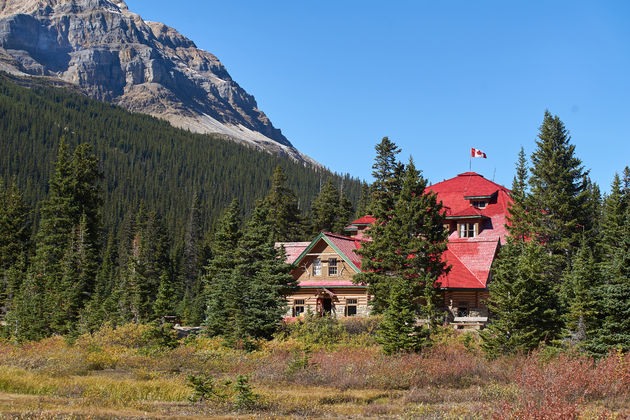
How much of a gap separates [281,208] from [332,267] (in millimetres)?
25503

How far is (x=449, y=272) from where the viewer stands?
3822cm

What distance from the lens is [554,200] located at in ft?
135

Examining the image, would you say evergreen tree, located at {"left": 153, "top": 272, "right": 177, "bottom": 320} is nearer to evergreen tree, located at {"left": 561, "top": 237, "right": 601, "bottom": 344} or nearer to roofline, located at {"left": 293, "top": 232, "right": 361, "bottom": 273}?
roofline, located at {"left": 293, "top": 232, "right": 361, "bottom": 273}

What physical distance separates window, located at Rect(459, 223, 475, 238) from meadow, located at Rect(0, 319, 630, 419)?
19306 mm

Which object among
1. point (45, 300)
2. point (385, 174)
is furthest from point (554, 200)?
point (45, 300)

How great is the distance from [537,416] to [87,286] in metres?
43.6

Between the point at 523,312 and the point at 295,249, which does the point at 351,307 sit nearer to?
the point at 295,249

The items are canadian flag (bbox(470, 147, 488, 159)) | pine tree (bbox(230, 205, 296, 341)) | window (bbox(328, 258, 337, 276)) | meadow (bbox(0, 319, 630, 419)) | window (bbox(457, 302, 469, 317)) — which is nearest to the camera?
meadow (bbox(0, 319, 630, 419))

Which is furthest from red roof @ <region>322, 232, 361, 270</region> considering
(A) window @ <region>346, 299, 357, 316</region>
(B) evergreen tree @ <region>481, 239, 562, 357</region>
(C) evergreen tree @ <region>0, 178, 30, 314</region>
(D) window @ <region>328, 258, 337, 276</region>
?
(C) evergreen tree @ <region>0, 178, 30, 314</region>

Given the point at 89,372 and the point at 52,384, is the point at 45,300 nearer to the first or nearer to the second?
the point at 89,372

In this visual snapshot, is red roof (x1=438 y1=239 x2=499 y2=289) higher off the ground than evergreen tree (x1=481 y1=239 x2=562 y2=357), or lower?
higher

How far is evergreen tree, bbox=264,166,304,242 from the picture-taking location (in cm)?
6484

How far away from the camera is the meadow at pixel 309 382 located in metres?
15.3

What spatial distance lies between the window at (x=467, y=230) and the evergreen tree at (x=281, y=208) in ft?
74.5
